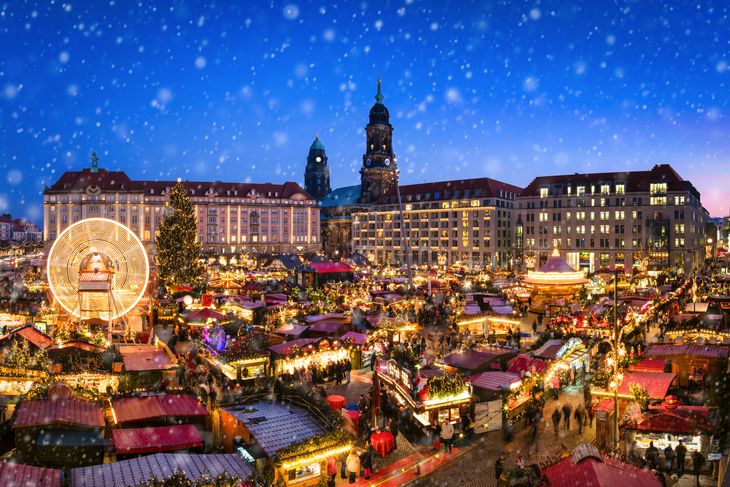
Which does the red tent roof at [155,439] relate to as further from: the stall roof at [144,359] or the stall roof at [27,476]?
the stall roof at [144,359]

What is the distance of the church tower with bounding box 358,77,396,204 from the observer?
10719 cm

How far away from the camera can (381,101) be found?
11194cm

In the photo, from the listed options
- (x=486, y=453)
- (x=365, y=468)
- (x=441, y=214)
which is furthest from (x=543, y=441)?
(x=441, y=214)

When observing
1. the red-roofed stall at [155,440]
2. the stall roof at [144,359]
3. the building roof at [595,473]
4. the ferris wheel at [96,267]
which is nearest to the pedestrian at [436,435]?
the building roof at [595,473]

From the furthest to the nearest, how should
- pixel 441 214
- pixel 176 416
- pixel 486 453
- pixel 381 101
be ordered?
pixel 381 101, pixel 441 214, pixel 486 453, pixel 176 416

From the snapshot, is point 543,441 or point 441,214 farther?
point 441,214

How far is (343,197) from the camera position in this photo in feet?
418

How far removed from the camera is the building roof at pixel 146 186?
97.0 meters

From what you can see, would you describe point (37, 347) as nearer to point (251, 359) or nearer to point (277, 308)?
point (251, 359)

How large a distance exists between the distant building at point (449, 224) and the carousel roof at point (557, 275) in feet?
165

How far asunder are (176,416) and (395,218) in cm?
9010

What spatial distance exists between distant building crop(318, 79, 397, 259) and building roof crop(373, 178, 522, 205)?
4.94 metres

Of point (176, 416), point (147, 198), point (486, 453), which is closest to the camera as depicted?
point (176, 416)

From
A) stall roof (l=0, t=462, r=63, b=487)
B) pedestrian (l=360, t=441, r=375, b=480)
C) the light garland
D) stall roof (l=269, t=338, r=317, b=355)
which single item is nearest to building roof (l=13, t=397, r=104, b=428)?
stall roof (l=0, t=462, r=63, b=487)
